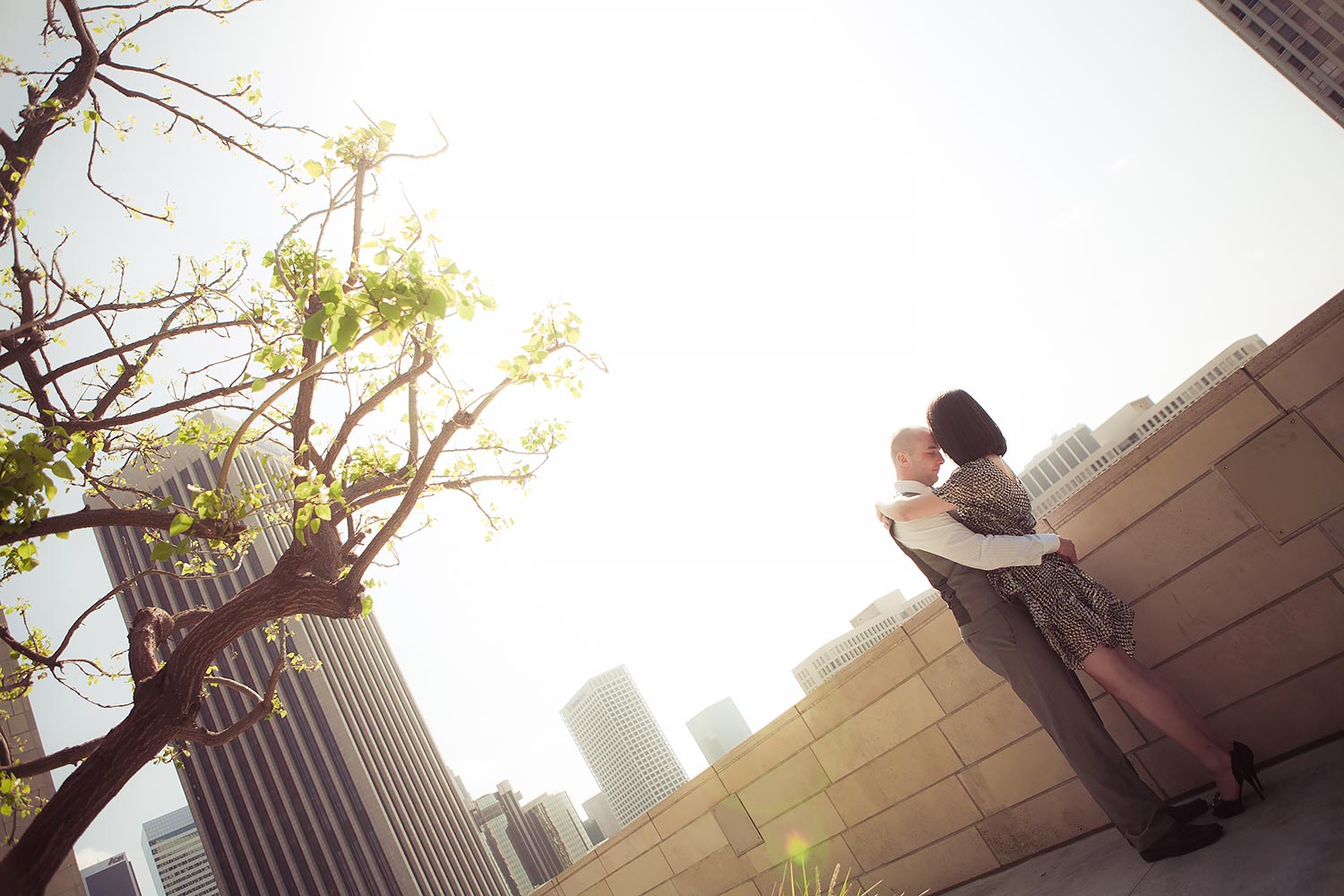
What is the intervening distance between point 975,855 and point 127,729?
4.73 m

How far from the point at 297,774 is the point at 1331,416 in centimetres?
5502

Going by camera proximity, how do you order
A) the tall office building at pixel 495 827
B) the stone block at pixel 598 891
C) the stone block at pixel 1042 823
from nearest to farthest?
the stone block at pixel 1042 823 → the stone block at pixel 598 891 → the tall office building at pixel 495 827

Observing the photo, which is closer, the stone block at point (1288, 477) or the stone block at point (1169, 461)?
the stone block at point (1288, 477)

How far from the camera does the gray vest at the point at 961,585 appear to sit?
2.71 m

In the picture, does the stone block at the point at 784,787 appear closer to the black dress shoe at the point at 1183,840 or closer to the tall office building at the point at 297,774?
the black dress shoe at the point at 1183,840

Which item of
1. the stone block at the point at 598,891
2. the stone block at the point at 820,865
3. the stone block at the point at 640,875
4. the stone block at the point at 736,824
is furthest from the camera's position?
the stone block at the point at 598,891

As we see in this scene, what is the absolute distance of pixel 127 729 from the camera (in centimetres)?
343

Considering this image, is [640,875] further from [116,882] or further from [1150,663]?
[116,882]

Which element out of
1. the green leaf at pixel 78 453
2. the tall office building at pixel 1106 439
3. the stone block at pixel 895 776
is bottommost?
the tall office building at pixel 1106 439

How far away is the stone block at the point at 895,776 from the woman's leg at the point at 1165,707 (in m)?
1.25

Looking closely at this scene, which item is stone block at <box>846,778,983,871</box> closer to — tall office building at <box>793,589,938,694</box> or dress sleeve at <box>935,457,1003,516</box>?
dress sleeve at <box>935,457,1003,516</box>

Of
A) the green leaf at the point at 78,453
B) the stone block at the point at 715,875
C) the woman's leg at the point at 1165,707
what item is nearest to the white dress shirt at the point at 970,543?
the woman's leg at the point at 1165,707

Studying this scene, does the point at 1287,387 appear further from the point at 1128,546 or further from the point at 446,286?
the point at 446,286

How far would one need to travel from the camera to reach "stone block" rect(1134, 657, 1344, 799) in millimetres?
2580
